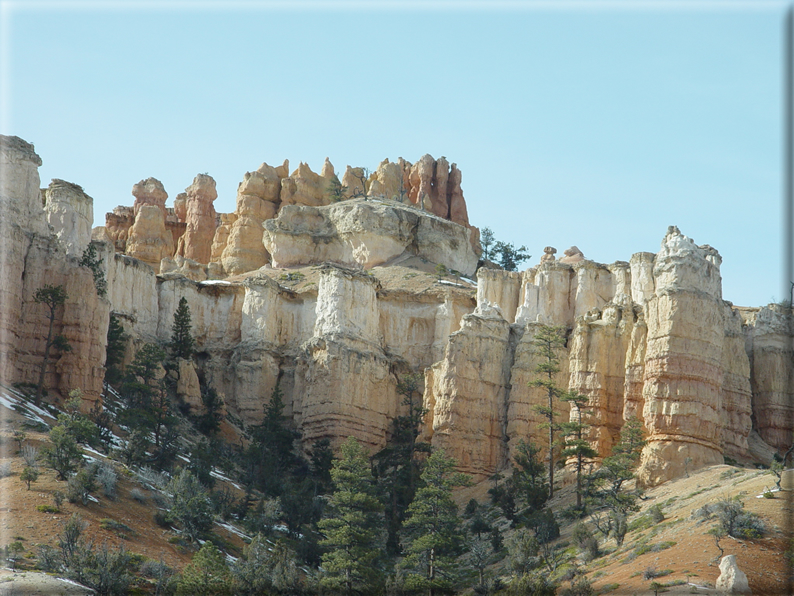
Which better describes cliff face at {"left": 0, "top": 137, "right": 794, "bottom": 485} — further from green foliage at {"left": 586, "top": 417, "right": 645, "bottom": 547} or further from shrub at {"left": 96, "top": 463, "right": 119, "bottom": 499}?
shrub at {"left": 96, "top": 463, "right": 119, "bottom": 499}

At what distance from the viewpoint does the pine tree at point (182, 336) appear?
81625mm

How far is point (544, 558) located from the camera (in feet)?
173

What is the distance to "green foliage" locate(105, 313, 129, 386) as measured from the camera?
72.0 meters

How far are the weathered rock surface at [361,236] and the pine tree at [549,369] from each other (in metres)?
27.0

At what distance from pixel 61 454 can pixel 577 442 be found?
24464 mm

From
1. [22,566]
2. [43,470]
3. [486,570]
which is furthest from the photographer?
[486,570]

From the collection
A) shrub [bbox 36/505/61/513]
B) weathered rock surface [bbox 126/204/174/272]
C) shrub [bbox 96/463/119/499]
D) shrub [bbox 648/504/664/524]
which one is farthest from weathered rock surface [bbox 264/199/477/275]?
shrub [bbox 36/505/61/513]

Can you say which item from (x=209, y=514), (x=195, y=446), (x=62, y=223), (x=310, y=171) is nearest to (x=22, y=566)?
(x=209, y=514)

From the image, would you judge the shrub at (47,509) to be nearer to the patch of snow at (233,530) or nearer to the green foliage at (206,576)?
the green foliage at (206,576)

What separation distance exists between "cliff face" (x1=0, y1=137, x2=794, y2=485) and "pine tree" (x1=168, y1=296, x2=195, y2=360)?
219 cm

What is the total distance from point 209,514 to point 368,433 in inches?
929

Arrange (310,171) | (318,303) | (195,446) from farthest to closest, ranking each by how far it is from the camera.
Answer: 1. (310,171)
2. (318,303)
3. (195,446)

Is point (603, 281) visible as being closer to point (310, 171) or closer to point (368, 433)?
point (368, 433)

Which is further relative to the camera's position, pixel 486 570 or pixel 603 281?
pixel 603 281
